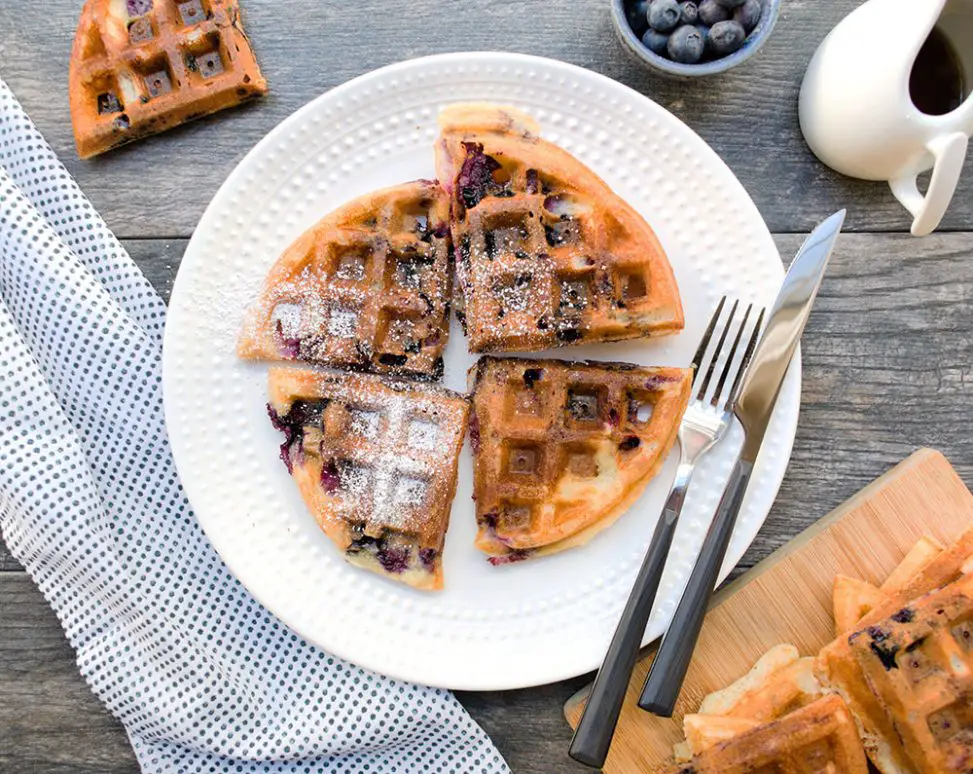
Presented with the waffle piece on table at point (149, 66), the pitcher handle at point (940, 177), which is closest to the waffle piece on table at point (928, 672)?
the pitcher handle at point (940, 177)

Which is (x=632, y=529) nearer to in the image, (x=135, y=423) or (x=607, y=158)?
(x=607, y=158)

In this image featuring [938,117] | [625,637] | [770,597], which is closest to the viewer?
[938,117]

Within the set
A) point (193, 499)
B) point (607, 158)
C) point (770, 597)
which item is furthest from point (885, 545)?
point (193, 499)

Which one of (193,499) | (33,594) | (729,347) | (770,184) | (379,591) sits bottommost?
(33,594)

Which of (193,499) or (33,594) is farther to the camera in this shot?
(33,594)

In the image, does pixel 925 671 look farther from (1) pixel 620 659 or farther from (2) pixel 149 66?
(2) pixel 149 66

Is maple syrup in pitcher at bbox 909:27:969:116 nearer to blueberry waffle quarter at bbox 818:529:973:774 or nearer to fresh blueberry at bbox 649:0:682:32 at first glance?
fresh blueberry at bbox 649:0:682:32

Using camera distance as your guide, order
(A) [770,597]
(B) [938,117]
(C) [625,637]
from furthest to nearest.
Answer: (A) [770,597], (C) [625,637], (B) [938,117]

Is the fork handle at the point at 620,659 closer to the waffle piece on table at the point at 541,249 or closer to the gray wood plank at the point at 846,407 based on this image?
the gray wood plank at the point at 846,407
